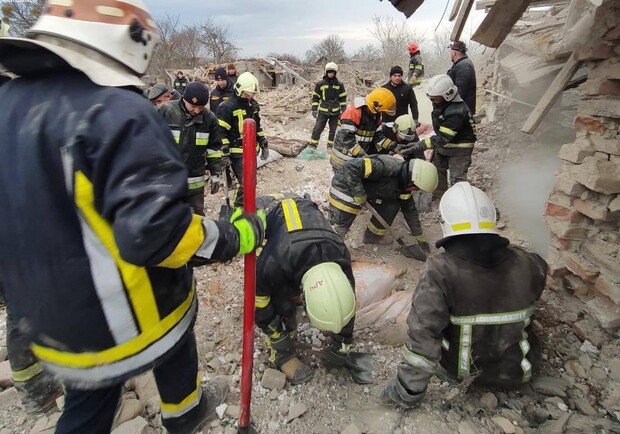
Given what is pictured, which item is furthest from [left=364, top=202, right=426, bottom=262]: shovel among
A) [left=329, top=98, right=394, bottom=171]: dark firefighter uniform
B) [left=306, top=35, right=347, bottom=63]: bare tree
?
[left=306, top=35, right=347, bottom=63]: bare tree

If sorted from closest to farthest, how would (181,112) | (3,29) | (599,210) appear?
1. (3,29)
2. (599,210)
3. (181,112)

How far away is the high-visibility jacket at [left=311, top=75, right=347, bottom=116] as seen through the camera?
766 centimetres

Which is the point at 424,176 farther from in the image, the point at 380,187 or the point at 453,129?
the point at 453,129

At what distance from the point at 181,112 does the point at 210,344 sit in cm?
256

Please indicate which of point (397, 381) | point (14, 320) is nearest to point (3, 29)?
point (14, 320)

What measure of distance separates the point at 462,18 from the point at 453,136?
2.13 metres

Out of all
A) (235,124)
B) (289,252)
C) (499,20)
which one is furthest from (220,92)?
(289,252)

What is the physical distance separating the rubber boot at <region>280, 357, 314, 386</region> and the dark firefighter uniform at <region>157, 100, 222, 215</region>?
229cm

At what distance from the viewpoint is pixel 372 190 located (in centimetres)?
409

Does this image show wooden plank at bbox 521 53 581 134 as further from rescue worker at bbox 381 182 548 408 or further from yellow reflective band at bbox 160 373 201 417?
yellow reflective band at bbox 160 373 201 417

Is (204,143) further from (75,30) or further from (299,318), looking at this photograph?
(75,30)

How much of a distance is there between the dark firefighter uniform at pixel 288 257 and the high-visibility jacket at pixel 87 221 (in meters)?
0.96

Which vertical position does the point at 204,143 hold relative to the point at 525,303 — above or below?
above

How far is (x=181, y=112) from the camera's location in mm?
4094
